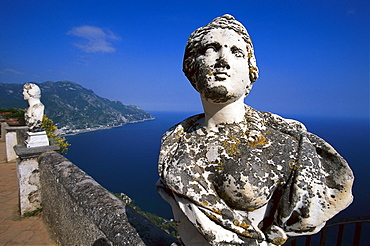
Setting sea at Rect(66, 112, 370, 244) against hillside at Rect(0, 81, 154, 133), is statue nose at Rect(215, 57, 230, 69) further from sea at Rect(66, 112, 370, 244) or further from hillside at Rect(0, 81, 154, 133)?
hillside at Rect(0, 81, 154, 133)

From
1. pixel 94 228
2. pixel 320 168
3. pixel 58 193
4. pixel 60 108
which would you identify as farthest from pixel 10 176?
pixel 60 108

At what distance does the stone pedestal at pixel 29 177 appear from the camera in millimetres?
4395

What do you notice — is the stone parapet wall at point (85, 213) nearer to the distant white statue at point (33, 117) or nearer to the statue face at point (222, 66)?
the distant white statue at point (33, 117)

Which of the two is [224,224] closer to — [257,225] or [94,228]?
[257,225]

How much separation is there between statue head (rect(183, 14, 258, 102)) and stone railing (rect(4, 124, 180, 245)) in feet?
4.02

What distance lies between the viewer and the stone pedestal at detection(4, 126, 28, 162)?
787 cm

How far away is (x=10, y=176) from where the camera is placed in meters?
7.08

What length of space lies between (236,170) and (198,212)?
30 centimetres

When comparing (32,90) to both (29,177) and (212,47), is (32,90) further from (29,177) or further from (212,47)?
(212,47)

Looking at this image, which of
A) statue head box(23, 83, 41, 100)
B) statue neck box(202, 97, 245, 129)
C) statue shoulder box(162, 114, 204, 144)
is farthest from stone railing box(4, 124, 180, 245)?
statue head box(23, 83, 41, 100)

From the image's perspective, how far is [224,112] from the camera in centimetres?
134

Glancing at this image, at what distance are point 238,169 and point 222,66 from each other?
0.58m

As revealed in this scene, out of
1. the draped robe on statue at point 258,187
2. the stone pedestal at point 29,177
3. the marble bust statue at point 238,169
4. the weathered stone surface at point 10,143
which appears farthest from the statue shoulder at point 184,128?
the weathered stone surface at point 10,143

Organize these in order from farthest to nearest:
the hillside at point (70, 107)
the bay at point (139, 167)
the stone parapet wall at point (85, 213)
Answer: the hillside at point (70, 107) → the bay at point (139, 167) → the stone parapet wall at point (85, 213)
